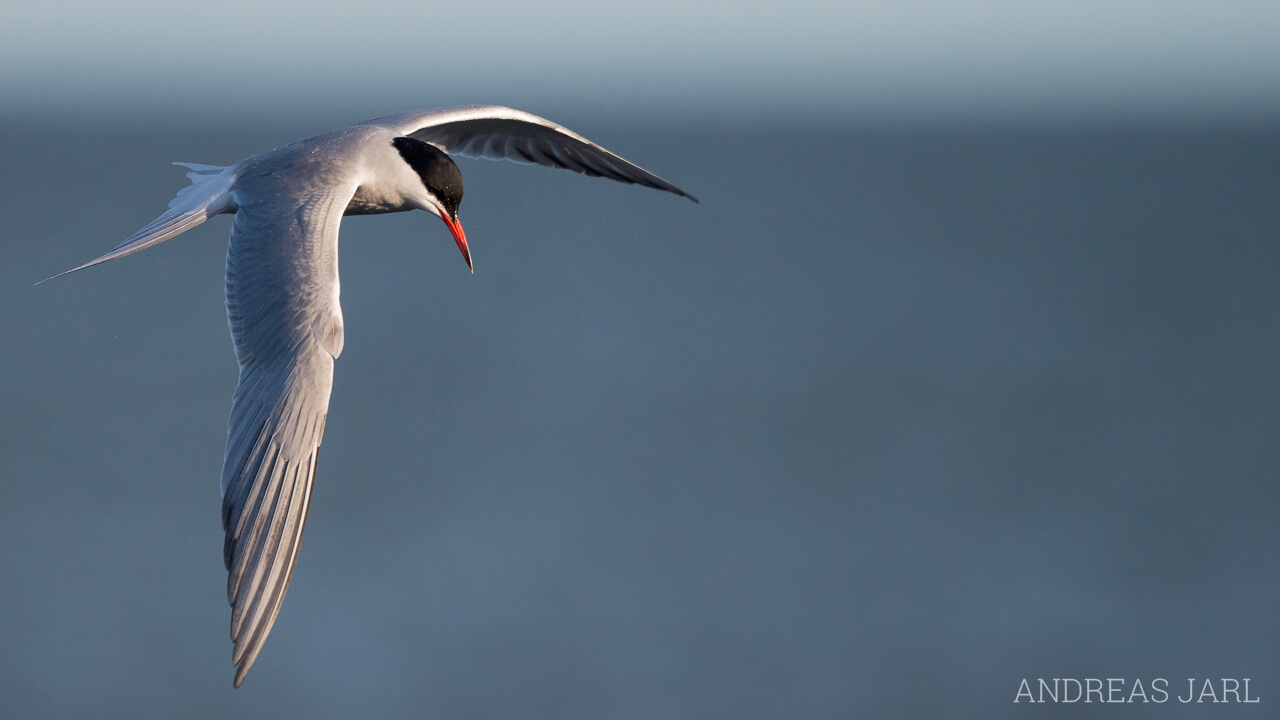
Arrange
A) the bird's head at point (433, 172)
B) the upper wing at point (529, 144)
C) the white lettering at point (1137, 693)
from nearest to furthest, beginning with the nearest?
the bird's head at point (433, 172) < the upper wing at point (529, 144) < the white lettering at point (1137, 693)

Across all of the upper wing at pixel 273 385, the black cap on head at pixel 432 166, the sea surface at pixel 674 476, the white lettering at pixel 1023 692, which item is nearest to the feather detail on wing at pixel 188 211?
the upper wing at pixel 273 385

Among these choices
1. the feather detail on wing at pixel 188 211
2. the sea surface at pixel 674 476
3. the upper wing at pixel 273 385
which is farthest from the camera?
the sea surface at pixel 674 476

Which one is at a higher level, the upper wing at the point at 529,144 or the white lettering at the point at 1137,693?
the upper wing at the point at 529,144

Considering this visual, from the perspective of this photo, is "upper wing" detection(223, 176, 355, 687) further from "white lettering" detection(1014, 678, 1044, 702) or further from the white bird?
"white lettering" detection(1014, 678, 1044, 702)

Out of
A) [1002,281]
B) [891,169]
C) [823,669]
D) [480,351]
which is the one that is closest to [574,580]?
[823,669]

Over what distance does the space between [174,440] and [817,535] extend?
997 centimetres

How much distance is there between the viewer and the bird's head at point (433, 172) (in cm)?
537

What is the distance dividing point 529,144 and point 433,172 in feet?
4.10

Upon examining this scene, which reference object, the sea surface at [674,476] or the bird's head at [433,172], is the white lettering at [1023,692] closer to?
the sea surface at [674,476]

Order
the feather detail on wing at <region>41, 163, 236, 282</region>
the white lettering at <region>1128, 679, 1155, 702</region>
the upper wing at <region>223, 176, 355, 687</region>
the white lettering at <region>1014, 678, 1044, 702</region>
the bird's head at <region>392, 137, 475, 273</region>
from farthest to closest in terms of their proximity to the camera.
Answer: the white lettering at <region>1128, 679, 1155, 702</region>, the white lettering at <region>1014, 678, 1044, 702</region>, the bird's head at <region>392, 137, 475, 273</region>, the feather detail on wing at <region>41, 163, 236, 282</region>, the upper wing at <region>223, 176, 355, 687</region>

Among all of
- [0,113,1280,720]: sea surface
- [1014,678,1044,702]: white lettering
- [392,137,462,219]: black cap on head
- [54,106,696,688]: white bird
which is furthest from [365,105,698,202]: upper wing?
[1014,678,1044,702]: white lettering

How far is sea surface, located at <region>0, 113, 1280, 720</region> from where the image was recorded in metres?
11.8

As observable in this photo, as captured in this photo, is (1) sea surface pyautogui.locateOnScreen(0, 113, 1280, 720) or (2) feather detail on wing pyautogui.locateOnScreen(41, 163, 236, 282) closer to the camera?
(2) feather detail on wing pyautogui.locateOnScreen(41, 163, 236, 282)

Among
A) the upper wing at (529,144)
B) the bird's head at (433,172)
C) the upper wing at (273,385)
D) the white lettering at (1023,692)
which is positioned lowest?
the white lettering at (1023,692)
